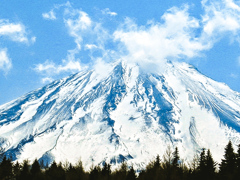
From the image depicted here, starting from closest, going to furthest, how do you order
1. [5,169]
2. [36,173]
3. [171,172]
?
1. [171,172]
2. [5,169]
3. [36,173]

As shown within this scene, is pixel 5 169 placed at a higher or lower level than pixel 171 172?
higher

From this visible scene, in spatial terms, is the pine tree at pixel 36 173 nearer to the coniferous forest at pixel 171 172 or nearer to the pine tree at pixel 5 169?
the coniferous forest at pixel 171 172

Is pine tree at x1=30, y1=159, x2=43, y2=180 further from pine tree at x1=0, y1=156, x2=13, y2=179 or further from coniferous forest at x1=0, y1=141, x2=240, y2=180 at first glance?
pine tree at x1=0, y1=156, x2=13, y2=179

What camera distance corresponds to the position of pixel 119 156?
19275cm

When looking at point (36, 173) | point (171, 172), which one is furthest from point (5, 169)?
point (171, 172)

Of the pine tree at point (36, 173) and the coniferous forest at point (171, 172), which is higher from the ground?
the pine tree at point (36, 173)

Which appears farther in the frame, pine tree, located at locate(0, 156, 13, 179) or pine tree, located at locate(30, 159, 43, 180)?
pine tree, located at locate(30, 159, 43, 180)

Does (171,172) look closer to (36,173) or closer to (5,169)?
(36,173)

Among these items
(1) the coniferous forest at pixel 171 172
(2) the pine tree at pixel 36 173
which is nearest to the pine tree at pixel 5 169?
(1) the coniferous forest at pixel 171 172

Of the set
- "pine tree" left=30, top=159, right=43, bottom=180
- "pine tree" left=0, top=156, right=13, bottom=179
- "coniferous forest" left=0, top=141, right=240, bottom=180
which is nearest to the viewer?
"coniferous forest" left=0, top=141, right=240, bottom=180

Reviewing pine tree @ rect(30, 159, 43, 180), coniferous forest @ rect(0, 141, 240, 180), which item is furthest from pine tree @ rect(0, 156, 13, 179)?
pine tree @ rect(30, 159, 43, 180)

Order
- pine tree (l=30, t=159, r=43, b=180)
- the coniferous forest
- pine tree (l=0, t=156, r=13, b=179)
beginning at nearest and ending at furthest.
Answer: the coniferous forest, pine tree (l=0, t=156, r=13, b=179), pine tree (l=30, t=159, r=43, b=180)

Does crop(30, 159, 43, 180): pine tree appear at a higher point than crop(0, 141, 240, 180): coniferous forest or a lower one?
higher

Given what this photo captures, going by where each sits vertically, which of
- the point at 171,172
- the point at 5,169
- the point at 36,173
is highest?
the point at 5,169
